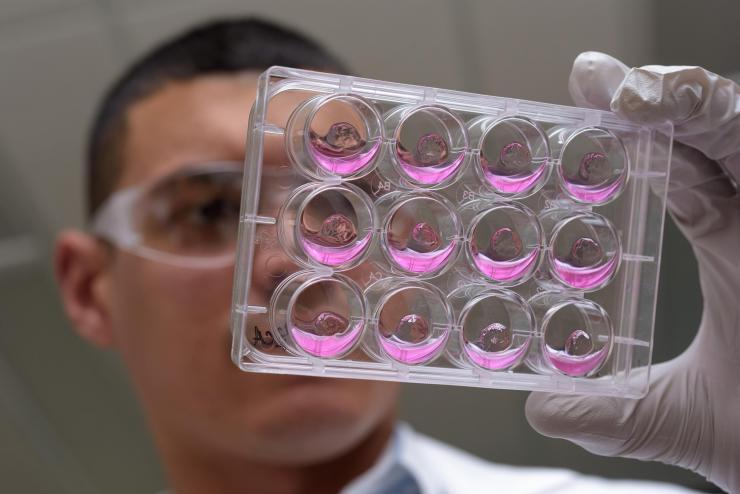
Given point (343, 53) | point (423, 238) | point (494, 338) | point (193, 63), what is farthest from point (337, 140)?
point (343, 53)

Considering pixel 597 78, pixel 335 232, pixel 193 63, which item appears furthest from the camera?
pixel 193 63

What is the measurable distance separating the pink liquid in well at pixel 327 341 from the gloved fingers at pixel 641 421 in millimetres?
257

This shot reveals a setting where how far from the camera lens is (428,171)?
73 centimetres

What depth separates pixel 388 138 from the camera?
72 cm

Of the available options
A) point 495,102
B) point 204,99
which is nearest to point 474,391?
point 204,99

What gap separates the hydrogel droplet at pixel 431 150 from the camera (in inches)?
28.6

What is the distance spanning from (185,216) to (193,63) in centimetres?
34

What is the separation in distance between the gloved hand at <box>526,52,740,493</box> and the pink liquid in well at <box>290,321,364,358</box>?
25 cm

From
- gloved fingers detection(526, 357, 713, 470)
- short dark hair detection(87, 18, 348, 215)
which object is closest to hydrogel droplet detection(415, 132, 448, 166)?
gloved fingers detection(526, 357, 713, 470)

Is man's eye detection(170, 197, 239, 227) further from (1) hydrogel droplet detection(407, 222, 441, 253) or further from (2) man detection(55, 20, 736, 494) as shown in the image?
(1) hydrogel droplet detection(407, 222, 441, 253)

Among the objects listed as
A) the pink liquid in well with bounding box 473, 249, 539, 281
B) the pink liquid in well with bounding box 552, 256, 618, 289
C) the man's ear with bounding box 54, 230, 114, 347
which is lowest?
the man's ear with bounding box 54, 230, 114, 347

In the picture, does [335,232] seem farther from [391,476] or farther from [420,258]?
[391,476]

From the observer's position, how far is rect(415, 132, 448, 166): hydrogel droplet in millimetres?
728

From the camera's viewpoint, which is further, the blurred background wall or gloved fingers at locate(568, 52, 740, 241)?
the blurred background wall
